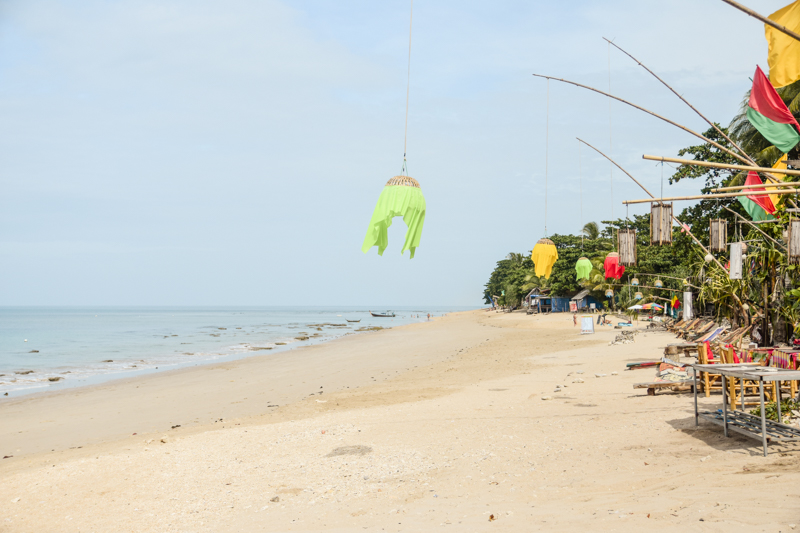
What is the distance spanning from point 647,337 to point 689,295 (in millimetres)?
2410

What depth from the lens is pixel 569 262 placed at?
56250mm

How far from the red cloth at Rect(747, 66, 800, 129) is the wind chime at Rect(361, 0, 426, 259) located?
16.1ft

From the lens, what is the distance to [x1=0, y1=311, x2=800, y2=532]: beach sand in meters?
5.04

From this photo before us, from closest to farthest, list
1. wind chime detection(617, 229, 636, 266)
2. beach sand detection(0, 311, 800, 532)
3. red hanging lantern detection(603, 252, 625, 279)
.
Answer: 1. beach sand detection(0, 311, 800, 532)
2. wind chime detection(617, 229, 636, 266)
3. red hanging lantern detection(603, 252, 625, 279)

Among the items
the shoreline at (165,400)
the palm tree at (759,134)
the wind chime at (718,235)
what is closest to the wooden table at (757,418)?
the wind chime at (718,235)

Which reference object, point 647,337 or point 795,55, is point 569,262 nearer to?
point 647,337

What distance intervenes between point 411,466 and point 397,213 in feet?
11.0

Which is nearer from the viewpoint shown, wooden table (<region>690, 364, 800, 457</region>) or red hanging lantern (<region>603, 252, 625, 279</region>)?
wooden table (<region>690, 364, 800, 457</region>)

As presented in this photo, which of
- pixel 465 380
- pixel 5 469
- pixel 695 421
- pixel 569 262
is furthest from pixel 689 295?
pixel 569 262

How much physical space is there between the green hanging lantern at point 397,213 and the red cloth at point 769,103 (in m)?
4.92

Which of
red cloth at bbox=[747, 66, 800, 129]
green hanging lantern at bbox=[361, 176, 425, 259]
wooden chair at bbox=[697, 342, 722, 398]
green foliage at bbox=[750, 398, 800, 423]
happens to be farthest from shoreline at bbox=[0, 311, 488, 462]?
red cloth at bbox=[747, 66, 800, 129]

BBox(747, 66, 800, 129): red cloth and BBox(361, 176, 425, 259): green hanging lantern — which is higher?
BBox(747, 66, 800, 129): red cloth

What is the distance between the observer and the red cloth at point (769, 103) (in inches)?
303

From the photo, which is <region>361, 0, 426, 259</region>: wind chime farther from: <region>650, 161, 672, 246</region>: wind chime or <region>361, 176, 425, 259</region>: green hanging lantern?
<region>650, 161, 672, 246</region>: wind chime
